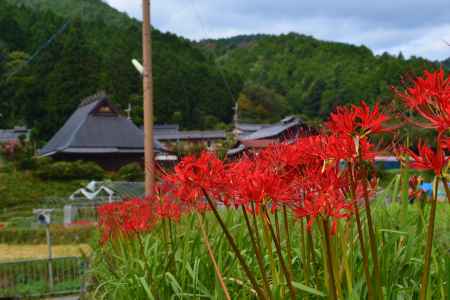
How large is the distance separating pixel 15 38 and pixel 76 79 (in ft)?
63.9

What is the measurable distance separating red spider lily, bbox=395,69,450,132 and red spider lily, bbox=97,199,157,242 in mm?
1450

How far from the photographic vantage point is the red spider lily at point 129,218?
2.15 m

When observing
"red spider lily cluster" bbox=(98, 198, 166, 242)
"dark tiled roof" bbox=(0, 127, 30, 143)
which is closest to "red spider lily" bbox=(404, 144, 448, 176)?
"red spider lily cluster" bbox=(98, 198, 166, 242)

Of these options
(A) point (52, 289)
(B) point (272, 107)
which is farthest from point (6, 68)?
(A) point (52, 289)

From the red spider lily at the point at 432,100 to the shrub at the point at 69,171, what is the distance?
27.8 metres

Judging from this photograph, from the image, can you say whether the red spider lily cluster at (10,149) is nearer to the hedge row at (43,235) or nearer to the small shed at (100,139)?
the small shed at (100,139)

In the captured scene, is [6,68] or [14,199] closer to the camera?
[14,199]

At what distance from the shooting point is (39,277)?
30.4 feet

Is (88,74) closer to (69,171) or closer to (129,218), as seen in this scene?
(69,171)

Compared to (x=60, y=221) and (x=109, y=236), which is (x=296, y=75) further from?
(x=109, y=236)

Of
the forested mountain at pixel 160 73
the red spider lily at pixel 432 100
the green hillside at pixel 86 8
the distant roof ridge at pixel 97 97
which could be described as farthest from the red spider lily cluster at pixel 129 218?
the green hillside at pixel 86 8

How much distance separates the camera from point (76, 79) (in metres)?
46.1

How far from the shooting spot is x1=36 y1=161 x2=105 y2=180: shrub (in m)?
27.1

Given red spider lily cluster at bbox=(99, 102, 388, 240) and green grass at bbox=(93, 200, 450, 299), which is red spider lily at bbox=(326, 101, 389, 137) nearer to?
red spider lily cluster at bbox=(99, 102, 388, 240)
